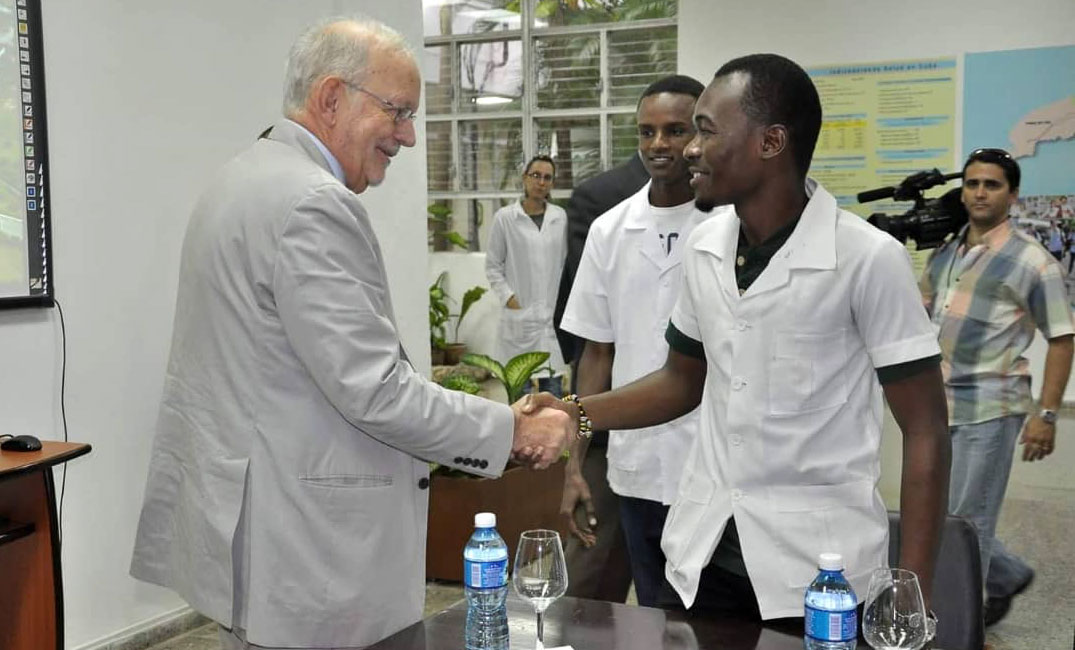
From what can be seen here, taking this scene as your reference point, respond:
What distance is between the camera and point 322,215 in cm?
191

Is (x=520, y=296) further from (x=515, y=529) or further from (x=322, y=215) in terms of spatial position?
(x=322, y=215)

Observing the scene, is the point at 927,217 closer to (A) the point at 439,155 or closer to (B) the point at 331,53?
(B) the point at 331,53

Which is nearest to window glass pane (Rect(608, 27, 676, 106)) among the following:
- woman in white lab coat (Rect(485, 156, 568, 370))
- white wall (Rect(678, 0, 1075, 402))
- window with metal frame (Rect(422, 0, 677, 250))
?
window with metal frame (Rect(422, 0, 677, 250))

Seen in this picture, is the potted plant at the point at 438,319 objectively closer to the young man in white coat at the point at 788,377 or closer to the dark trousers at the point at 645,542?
the dark trousers at the point at 645,542

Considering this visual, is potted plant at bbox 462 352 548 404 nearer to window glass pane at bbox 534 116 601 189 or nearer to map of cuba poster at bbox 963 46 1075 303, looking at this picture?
map of cuba poster at bbox 963 46 1075 303

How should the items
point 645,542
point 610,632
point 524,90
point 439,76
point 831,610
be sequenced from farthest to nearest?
point 439,76 → point 524,90 → point 645,542 → point 610,632 → point 831,610

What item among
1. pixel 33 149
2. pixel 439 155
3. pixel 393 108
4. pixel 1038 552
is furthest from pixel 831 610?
pixel 439 155

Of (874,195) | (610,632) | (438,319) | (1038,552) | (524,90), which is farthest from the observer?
(438,319)

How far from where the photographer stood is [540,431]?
2258 mm

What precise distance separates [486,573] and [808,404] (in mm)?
621

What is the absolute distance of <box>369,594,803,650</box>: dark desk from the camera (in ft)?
5.41

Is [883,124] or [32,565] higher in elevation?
[883,124]

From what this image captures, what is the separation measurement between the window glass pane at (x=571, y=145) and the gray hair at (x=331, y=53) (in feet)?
22.3

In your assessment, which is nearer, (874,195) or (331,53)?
(331,53)
